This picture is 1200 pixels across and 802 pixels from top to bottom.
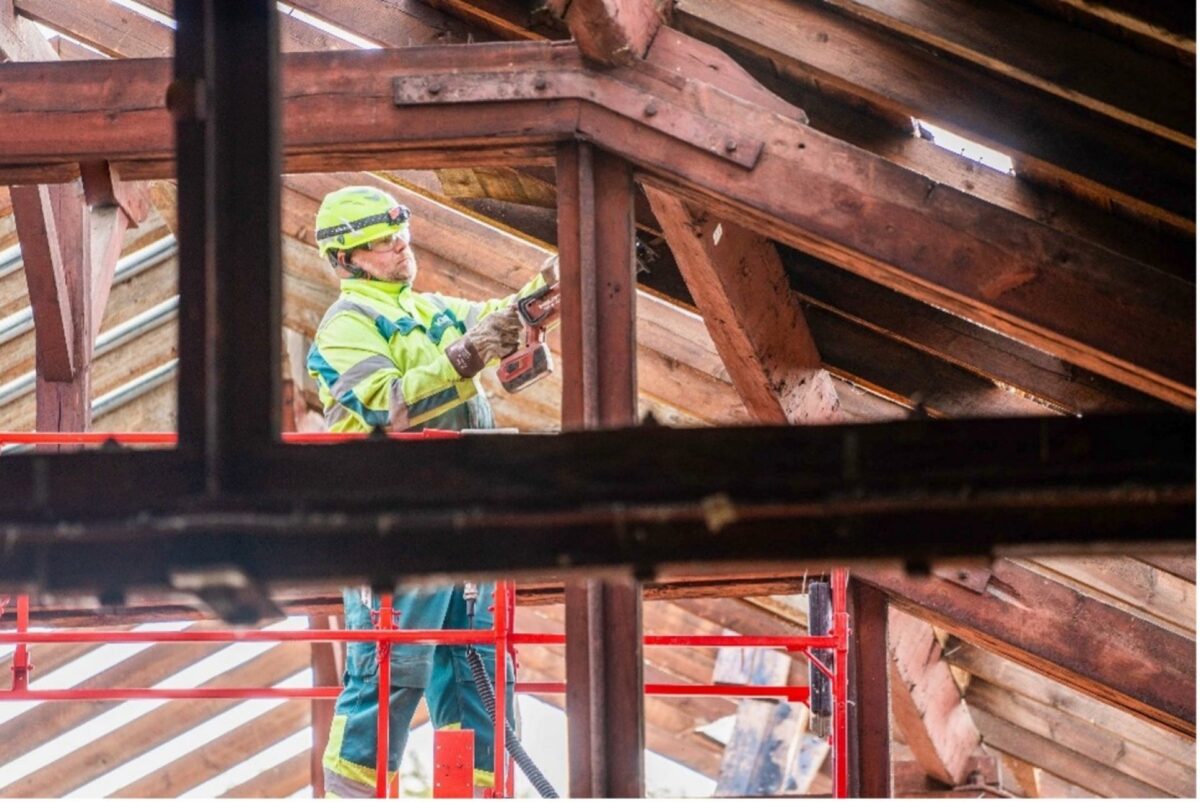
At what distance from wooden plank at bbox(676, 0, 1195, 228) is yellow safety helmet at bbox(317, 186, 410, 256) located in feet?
4.34

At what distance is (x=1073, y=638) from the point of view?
706 cm

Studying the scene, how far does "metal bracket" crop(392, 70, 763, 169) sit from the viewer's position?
5.15m

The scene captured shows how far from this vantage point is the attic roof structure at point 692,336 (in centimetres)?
280

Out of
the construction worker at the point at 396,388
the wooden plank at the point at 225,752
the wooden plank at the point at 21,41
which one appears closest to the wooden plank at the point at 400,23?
the construction worker at the point at 396,388

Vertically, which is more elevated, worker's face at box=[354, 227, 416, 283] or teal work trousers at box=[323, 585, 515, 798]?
worker's face at box=[354, 227, 416, 283]

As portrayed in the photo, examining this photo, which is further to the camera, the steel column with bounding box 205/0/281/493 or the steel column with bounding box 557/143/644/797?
the steel column with bounding box 557/143/644/797

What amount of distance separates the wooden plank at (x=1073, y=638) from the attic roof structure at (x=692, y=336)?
0.05 feet

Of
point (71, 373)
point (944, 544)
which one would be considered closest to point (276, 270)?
point (944, 544)

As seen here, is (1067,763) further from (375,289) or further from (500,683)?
(375,289)

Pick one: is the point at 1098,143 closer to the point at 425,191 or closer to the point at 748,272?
the point at 748,272

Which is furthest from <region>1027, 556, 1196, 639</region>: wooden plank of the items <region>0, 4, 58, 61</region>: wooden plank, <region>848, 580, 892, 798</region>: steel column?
<region>0, 4, 58, 61</region>: wooden plank

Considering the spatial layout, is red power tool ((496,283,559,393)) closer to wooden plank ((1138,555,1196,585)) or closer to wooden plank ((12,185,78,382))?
wooden plank ((12,185,78,382))

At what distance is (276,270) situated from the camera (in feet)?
9.17

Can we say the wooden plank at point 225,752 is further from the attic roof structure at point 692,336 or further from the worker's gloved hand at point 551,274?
the worker's gloved hand at point 551,274
